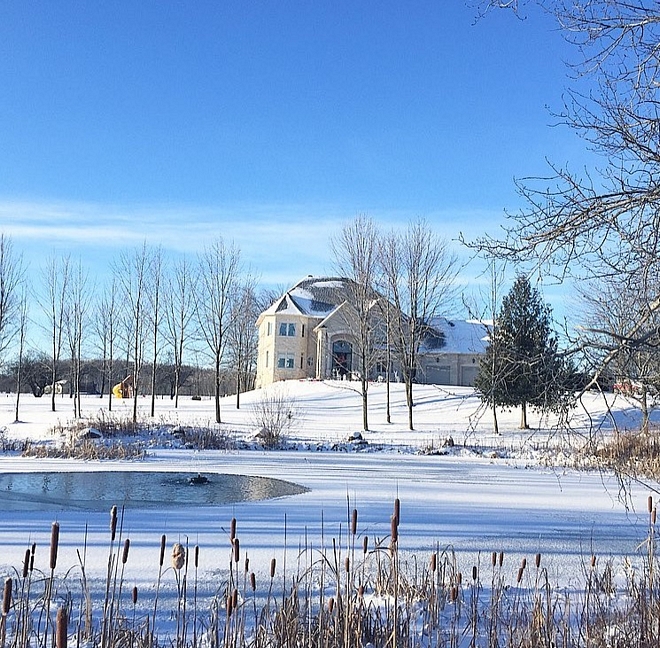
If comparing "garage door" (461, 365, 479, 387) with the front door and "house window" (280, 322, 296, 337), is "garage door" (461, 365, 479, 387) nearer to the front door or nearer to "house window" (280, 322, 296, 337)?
the front door

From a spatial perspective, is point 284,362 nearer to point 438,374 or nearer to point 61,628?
point 438,374

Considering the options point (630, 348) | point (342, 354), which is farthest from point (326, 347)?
point (630, 348)

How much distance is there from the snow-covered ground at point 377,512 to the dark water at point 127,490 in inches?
18.3

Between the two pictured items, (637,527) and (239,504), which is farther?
(239,504)

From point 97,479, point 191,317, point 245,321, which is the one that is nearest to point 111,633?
point 97,479

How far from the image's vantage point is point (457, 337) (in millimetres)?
48281

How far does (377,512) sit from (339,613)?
4944 mm

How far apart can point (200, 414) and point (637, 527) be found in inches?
1025

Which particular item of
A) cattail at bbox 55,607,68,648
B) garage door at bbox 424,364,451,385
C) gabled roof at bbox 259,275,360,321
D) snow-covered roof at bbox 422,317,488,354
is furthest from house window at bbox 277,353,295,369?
cattail at bbox 55,607,68,648

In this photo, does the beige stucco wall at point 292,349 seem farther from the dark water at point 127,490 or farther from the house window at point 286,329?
the dark water at point 127,490

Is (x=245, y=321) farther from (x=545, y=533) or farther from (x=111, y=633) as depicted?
(x=111, y=633)

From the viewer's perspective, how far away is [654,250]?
534cm

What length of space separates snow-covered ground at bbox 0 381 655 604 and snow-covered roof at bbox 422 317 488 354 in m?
27.4

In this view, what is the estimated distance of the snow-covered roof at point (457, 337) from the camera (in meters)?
46.4
